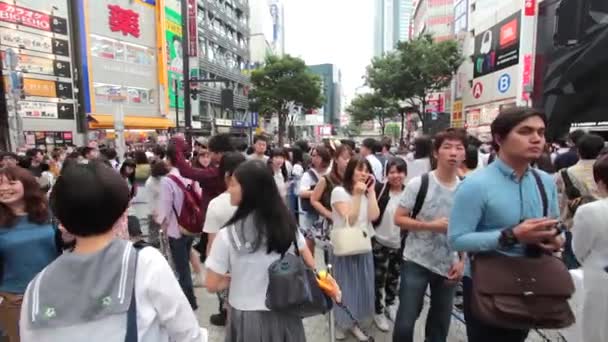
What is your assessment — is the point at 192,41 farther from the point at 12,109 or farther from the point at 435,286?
the point at 435,286

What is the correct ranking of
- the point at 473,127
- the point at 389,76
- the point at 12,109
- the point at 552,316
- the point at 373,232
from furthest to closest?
1. the point at 473,127
2. the point at 389,76
3. the point at 12,109
4. the point at 373,232
5. the point at 552,316

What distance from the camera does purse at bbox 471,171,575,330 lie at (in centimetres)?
→ 160

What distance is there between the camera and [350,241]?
10.1 feet

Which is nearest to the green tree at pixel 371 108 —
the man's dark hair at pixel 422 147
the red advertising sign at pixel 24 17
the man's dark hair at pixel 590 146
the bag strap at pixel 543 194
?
the red advertising sign at pixel 24 17

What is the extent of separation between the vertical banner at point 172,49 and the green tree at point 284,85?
19.6 feet

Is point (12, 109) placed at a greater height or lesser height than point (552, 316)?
greater

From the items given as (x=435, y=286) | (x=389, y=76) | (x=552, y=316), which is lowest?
(x=435, y=286)

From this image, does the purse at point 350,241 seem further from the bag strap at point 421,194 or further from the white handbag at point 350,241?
the bag strap at point 421,194

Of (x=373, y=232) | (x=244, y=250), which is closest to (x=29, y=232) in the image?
(x=244, y=250)

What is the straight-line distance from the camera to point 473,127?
26922 millimetres

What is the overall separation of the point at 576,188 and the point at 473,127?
83.3 feet

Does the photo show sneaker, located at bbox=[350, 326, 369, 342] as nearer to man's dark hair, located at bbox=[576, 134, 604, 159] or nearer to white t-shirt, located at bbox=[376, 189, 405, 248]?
white t-shirt, located at bbox=[376, 189, 405, 248]

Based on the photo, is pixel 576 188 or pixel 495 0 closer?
pixel 576 188

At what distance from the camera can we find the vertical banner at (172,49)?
Answer: 1083 inches
